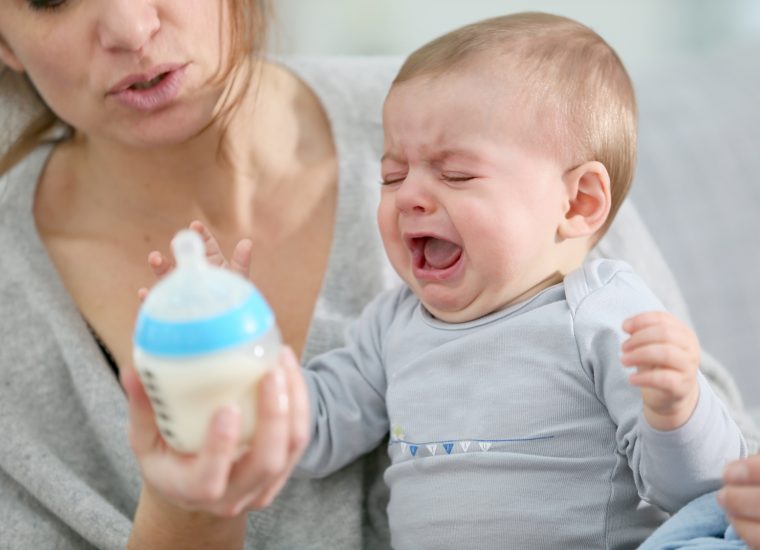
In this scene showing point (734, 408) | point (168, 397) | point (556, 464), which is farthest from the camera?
point (734, 408)

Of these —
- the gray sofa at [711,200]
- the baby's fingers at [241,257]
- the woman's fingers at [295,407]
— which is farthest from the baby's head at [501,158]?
the gray sofa at [711,200]

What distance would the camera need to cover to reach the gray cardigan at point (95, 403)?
143 centimetres

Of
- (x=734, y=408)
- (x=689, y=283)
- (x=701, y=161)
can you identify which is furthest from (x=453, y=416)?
(x=701, y=161)

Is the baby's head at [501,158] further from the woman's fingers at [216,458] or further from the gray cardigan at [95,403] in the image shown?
the woman's fingers at [216,458]

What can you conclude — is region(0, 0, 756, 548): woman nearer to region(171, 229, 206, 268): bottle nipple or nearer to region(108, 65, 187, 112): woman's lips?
region(108, 65, 187, 112): woman's lips

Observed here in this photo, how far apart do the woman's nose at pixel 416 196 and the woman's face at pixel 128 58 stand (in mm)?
353

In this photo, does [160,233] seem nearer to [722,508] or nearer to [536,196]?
[536,196]

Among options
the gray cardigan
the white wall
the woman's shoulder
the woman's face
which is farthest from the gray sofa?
the white wall

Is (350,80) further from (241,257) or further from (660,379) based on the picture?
(660,379)

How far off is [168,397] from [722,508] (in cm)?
54

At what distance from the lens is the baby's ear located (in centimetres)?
121

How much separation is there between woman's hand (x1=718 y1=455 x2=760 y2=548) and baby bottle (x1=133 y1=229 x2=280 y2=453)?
0.43 metres

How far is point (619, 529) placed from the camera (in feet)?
3.72

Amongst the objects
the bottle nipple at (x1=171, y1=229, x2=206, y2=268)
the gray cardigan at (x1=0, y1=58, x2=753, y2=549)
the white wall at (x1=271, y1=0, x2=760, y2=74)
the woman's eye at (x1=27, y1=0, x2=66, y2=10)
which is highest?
the bottle nipple at (x1=171, y1=229, x2=206, y2=268)
